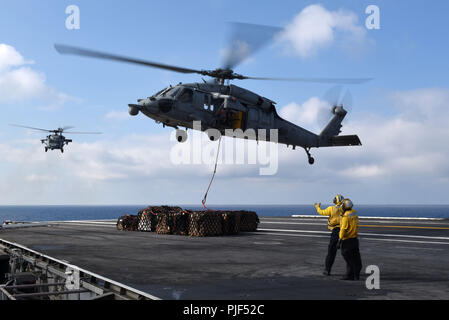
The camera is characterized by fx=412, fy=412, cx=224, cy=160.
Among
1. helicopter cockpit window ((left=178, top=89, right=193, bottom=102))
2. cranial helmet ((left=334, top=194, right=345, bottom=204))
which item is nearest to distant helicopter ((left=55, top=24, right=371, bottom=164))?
helicopter cockpit window ((left=178, top=89, right=193, bottom=102))

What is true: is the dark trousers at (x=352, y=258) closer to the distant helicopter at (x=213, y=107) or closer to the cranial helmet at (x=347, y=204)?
the cranial helmet at (x=347, y=204)

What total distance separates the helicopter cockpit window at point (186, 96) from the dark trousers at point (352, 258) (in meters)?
13.6

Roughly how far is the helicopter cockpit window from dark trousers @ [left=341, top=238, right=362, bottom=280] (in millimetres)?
13562

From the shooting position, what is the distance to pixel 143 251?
52.9 feet

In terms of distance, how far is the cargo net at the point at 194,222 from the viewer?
23.0m

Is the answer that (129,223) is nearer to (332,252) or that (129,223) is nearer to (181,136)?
(181,136)

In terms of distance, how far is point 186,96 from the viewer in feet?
71.8

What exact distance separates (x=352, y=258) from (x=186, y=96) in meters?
14.1

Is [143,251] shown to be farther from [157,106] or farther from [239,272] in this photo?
[157,106]

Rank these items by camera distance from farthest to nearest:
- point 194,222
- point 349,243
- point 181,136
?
1. point 194,222
2. point 181,136
3. point 349,243

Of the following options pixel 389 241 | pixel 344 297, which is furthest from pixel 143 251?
pixel 389 241


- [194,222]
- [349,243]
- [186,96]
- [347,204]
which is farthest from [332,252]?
[186,96]

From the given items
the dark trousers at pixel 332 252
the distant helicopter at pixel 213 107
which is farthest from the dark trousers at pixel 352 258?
the distant helicopter at pixel 213 107
